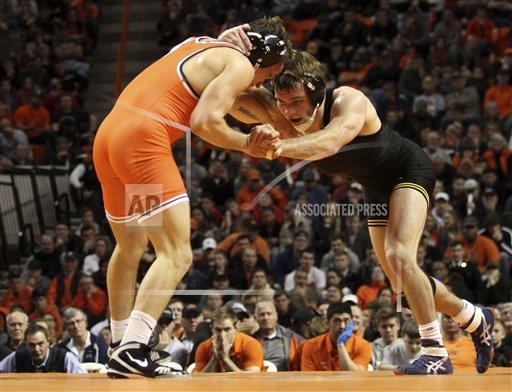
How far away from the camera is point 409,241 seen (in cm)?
553

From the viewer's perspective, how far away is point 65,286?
928 cm

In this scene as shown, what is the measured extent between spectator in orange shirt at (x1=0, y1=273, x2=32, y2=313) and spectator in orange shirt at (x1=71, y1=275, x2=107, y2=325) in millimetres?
421

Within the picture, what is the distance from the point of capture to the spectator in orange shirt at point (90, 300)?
8828 millimetres

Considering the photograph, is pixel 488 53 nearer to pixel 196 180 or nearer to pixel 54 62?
pixel 196 180

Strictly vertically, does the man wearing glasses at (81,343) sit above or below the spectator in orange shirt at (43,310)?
above

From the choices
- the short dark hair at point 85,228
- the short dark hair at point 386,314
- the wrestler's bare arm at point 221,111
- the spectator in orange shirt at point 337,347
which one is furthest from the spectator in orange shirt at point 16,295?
the wrestler's bare arm at point 221,111

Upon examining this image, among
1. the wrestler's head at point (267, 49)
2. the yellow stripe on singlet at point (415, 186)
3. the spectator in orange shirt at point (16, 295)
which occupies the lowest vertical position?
the spectator in orange shirt at point (16, 295)

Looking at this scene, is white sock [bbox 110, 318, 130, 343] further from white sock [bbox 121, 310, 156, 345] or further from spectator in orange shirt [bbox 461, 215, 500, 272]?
spectator in orange shirt [bbox 461, 215, 500, 272]

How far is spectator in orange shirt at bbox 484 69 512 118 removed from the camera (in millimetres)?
11055

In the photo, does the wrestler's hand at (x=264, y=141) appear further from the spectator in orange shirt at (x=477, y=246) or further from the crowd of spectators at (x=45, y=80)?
the crowd of spectators at (x=45, y=80)

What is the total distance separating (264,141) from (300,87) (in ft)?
2.21

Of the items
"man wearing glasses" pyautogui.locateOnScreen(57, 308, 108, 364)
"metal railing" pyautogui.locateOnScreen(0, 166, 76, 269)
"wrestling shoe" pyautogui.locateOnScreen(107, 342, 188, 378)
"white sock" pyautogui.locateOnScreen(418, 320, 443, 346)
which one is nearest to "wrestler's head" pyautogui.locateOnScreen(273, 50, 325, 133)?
"white sock" pyautogui.locateOnScreen(418, 320, 443, 346)

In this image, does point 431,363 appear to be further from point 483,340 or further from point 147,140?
point 147,140

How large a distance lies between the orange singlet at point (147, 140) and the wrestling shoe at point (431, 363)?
143 cm
